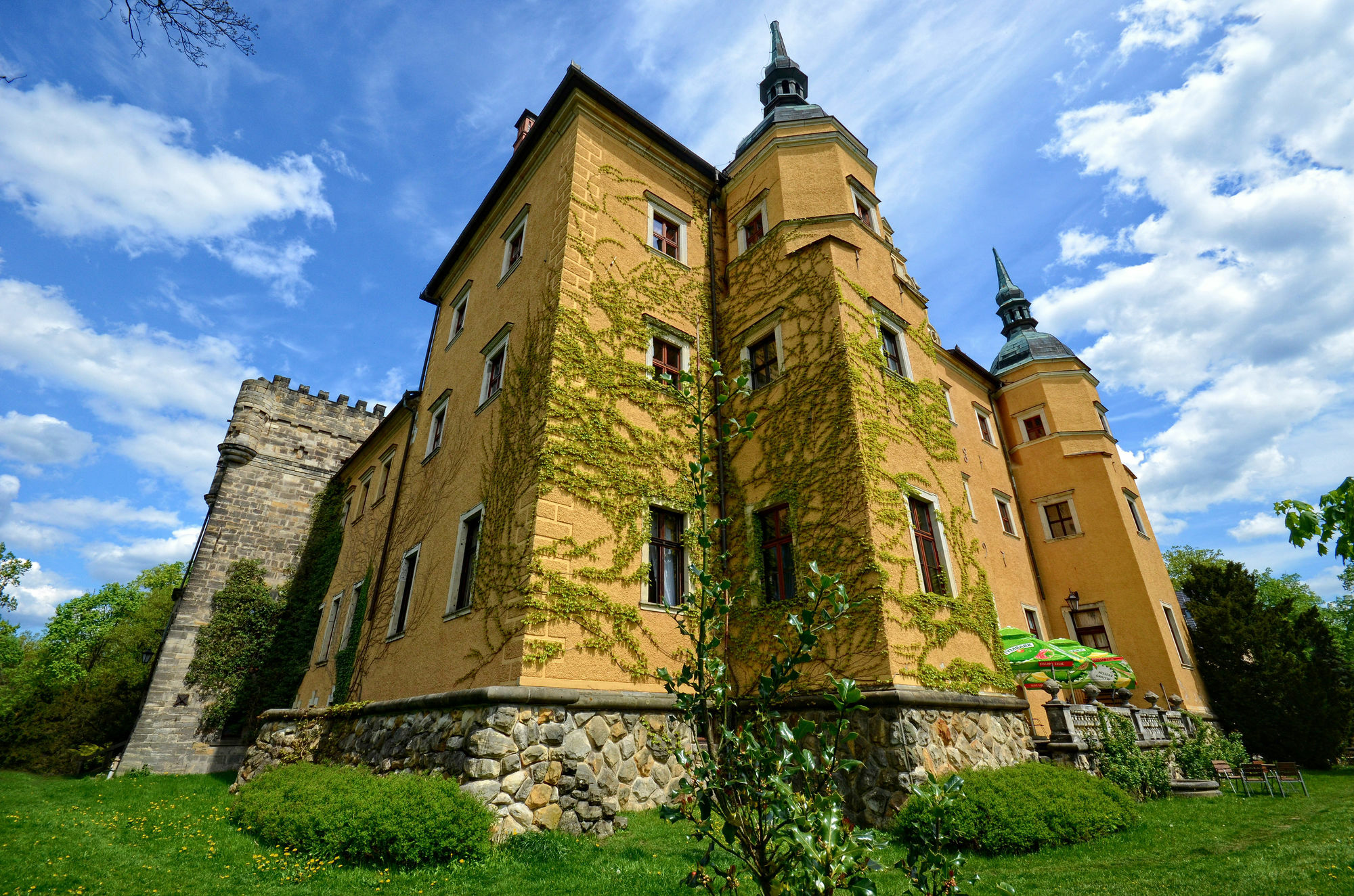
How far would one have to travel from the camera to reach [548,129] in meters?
15.5

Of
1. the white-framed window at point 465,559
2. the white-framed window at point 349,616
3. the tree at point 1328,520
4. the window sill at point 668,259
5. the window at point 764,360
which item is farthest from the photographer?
the white-framed window at point 349,616

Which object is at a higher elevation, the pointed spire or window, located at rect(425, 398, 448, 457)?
the pointed spire

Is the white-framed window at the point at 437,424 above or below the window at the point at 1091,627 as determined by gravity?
above

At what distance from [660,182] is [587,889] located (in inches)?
586

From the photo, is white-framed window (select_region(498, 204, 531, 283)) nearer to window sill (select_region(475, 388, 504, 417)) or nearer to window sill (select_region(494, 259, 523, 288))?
window sill (select_region(494, 259, 523, 288))

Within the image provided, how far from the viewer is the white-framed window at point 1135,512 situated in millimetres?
21219

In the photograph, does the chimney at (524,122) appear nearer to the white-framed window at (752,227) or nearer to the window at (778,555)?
the white-framed window at (752,227)

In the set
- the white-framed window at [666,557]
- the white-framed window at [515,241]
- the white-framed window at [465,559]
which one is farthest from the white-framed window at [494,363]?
the white-framed window at [666,557]

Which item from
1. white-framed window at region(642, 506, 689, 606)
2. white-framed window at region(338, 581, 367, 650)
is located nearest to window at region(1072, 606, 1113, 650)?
white-framed window at region(642, 506, 689, 606)

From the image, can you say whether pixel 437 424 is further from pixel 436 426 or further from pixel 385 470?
pixel 385 470

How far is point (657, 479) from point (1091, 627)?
16.5 m

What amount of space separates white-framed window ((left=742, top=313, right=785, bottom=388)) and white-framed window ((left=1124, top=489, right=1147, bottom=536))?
15278 millimetres

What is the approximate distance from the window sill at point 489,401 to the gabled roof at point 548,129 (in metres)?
6.78

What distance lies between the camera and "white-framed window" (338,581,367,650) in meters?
18.2
